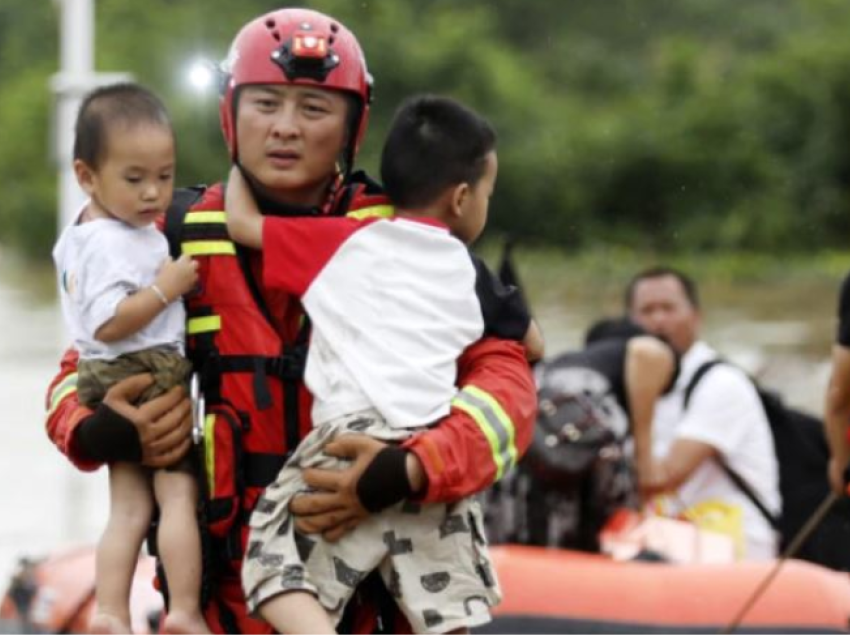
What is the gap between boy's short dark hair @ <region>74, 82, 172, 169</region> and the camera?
3.01m

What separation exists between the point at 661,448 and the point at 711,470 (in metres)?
0.24

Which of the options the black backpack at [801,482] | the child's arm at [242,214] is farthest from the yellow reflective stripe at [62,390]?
the black backpack at [801,482]

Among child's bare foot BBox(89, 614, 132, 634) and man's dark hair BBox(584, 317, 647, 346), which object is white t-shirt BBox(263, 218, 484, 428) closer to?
child's bare foot BBox(89, 614, 132, 634)

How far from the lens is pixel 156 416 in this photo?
295 centimetres

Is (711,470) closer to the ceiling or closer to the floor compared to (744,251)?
closer to the ceiling

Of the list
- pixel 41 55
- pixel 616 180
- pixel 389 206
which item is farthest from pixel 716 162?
pixel 389 206

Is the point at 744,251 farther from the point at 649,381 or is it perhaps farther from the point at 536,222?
the point at 649,381

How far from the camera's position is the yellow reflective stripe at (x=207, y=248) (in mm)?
2984

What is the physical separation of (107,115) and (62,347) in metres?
7.21

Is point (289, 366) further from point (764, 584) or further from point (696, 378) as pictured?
point (696, 378)

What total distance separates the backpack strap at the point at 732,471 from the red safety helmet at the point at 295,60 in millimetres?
3642

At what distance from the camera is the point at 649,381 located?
657 cm

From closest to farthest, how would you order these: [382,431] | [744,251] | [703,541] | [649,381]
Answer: [382,431] < [703,541] < [649,381] < [744,251]

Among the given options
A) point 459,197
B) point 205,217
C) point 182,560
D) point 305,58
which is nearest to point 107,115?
point 205,217
